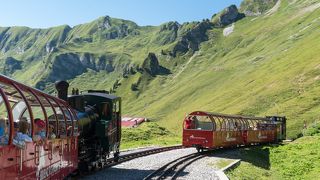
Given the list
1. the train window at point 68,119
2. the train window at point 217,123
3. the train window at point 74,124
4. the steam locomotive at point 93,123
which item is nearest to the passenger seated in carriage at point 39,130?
the train window at point 68,119

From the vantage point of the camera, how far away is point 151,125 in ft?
216

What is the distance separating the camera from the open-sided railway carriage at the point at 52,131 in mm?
9906

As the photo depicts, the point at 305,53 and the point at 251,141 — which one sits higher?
the point at 305,53

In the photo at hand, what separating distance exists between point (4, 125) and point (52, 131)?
5021 millimetres

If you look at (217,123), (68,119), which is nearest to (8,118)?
→ (68,119)

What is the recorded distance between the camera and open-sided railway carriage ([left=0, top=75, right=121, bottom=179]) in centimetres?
991

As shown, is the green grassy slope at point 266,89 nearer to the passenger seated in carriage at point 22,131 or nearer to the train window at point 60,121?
the train window at point 60,121

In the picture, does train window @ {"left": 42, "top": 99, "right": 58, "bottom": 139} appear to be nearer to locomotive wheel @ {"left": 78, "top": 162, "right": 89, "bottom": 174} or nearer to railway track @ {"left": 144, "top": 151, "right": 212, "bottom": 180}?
railway track @ {"left": 144, "top": 151, "right": 212, "bottom": 180}

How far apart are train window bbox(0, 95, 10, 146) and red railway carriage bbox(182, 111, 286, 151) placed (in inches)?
1080

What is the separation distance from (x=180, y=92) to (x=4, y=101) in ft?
599

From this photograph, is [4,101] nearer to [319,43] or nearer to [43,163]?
[43,163]

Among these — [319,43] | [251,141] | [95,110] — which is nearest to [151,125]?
[251,141]

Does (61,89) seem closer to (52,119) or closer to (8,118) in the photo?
(52,119)

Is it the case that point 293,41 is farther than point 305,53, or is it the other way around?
point 293,41
